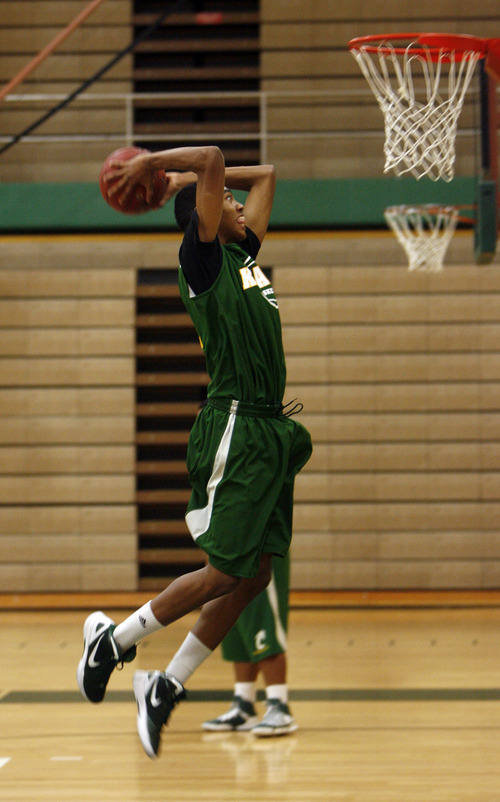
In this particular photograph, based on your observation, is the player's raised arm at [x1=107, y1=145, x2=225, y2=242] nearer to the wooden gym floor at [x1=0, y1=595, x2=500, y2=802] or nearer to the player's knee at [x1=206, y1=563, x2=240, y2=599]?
the player's knee at [x1=206, y1=563, x2=240, y2=599]

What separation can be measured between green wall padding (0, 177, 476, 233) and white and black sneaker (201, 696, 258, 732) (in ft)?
14.5

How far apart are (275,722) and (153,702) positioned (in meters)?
1.66

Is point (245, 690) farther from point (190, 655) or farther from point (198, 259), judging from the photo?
point (198, 259)

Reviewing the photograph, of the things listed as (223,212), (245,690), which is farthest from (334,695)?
(223,212)

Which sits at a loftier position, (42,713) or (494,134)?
(494,134)

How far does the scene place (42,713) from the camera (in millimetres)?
4395

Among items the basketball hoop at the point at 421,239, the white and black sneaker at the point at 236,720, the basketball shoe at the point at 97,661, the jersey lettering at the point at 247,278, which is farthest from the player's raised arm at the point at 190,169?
the basketball hoop at the point at 421,239

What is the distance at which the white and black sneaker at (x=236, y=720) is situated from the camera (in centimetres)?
409

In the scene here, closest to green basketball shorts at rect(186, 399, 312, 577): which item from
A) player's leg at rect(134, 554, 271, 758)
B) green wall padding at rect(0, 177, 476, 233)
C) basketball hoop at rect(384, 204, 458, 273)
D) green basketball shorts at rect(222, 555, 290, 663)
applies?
player's leg at rect(134, 554, 271, 758)

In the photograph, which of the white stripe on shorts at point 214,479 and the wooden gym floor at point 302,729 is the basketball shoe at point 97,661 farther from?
the wooden gym floor at point 302,729

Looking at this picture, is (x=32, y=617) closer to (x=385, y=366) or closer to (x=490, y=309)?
(x=385, y=366)

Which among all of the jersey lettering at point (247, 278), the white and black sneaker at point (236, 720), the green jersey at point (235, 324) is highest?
the jersey lettering at point (247, 278)

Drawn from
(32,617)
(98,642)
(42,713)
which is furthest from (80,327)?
(98,642)

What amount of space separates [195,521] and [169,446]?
5.38 m
